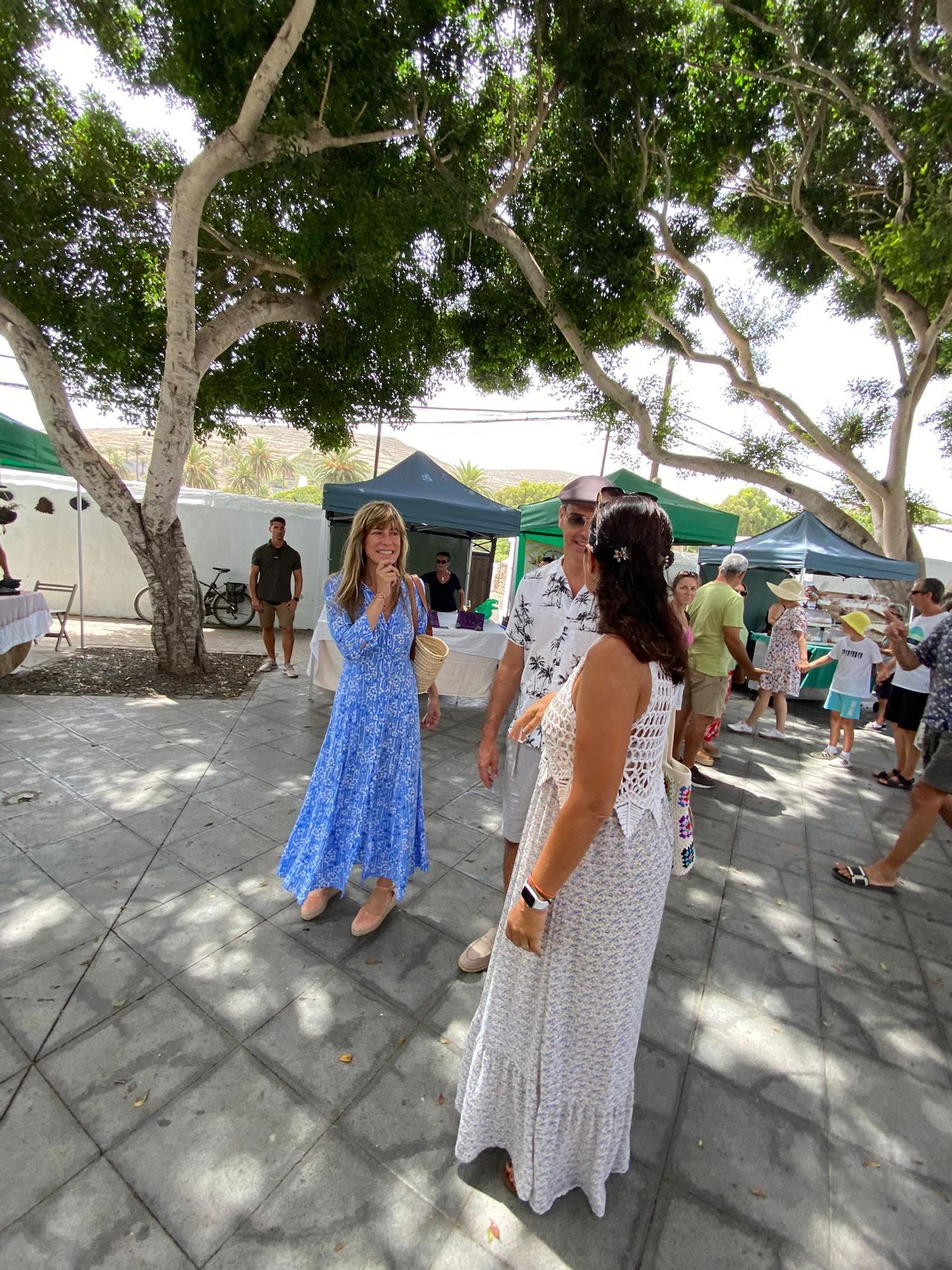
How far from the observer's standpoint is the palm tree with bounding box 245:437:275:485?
6456 cm

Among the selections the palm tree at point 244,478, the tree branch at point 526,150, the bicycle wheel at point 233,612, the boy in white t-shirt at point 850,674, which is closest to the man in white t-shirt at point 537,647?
the boy in white t-shirt at point 850,674

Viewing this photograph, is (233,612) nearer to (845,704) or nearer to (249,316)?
(249,316)

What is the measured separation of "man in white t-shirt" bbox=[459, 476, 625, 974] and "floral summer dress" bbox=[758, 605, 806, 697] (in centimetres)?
494

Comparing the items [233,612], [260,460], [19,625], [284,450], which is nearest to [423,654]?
[19,625]

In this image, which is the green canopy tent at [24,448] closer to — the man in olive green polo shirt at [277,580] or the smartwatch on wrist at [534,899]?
the man in olive green polo shirt at [277,580]

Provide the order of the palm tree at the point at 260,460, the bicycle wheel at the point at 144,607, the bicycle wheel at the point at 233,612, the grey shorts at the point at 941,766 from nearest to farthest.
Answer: the grey shorts at the point at 941,766 < the bicycle wheel at the point at 144,607 < the bicycle wheel at the point at 233,612 < the palm tree at the point at 260,460

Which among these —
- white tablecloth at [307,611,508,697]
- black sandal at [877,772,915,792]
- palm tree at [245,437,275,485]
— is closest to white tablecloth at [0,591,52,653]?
white tablecloth at [307,611,508,697]

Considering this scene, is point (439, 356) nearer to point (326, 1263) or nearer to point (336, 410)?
point (336, 410)

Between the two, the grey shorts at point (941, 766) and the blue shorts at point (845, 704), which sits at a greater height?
the grey shorts at point (941, 766)

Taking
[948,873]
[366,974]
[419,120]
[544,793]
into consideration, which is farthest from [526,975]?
[419,120]

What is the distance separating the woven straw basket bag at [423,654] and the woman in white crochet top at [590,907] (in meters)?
1.13

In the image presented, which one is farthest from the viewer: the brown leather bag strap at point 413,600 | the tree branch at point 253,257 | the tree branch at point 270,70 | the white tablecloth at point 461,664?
the tree branch at point 253,257

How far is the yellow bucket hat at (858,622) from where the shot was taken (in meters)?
5.38

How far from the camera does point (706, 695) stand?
455 centimetres
